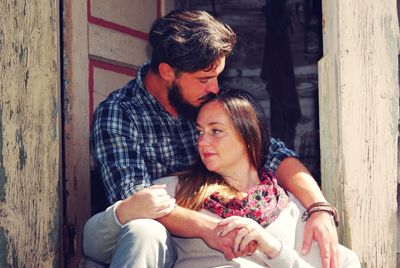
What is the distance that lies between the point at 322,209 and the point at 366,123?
0.40 meters

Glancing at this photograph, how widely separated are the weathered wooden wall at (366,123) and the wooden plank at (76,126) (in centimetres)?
135

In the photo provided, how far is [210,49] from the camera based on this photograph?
11.3ft

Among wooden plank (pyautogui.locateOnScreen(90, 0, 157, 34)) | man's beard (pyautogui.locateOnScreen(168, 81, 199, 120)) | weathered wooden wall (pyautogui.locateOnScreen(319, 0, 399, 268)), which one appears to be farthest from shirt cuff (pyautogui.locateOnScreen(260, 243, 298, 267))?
wooden plank (pyautogui.locateOnScreen(90, 0, 157, 34))

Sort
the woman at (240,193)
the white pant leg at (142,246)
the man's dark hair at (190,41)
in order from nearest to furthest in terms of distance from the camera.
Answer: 1. the white pant leg at (142,246)
2. the woman at (240,193)
3. the man's dark hair at (190,41)

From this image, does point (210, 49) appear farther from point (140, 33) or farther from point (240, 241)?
point (140, 33)

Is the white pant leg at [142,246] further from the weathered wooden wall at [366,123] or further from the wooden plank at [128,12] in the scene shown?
the wooden plank at [128,12]

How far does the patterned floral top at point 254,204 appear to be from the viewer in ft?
9.89

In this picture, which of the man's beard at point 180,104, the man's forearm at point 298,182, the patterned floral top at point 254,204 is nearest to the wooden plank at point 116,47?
the man's beard at point 180,104

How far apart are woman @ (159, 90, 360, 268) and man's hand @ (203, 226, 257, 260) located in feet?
0.09

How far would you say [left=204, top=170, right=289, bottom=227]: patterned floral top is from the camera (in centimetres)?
301

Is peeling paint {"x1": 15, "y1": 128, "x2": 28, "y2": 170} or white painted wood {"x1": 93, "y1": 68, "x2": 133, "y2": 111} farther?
white painted wood {"x1": 93, "y1": 68, "x2": 133, "y2": 111}

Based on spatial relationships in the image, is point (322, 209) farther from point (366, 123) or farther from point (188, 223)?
point (188, 223)

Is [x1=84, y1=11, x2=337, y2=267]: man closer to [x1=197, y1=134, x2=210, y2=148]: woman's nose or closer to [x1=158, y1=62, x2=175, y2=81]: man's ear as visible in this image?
[x1=158, y1=62, x2=175, y2=81]: man's ear

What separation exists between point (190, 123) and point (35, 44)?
2.48 ft
